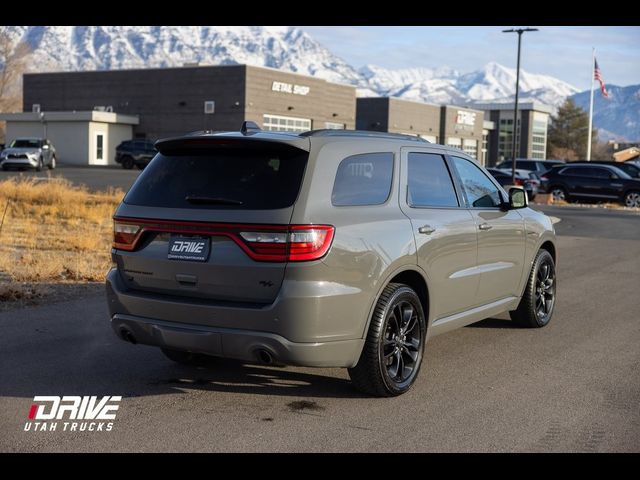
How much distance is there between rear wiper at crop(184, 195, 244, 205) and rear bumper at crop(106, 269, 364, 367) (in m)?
0.66

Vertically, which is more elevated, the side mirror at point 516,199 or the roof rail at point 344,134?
the roof rail at point 344,134

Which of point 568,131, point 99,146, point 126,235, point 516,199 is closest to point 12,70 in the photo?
point 99,146

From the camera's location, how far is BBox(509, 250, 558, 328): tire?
8.33 m

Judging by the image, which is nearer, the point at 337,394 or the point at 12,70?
the point at 337,394

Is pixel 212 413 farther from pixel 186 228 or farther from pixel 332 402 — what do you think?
pixel 186 228

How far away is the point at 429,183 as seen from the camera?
664 centimetres

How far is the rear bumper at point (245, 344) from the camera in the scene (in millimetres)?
5305

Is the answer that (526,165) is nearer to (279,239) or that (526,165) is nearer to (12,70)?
(279,239)

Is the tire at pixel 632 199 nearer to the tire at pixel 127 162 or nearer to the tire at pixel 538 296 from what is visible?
the tire at pixel 538 296

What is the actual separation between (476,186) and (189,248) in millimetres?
2997

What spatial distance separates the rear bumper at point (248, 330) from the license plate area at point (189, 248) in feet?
0.95

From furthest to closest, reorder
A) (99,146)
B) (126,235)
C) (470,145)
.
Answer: (470,145) → (99,146) → (126,235)

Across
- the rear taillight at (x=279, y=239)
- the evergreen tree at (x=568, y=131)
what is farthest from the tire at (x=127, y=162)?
the evergreen tree at (x=568, y=131)
